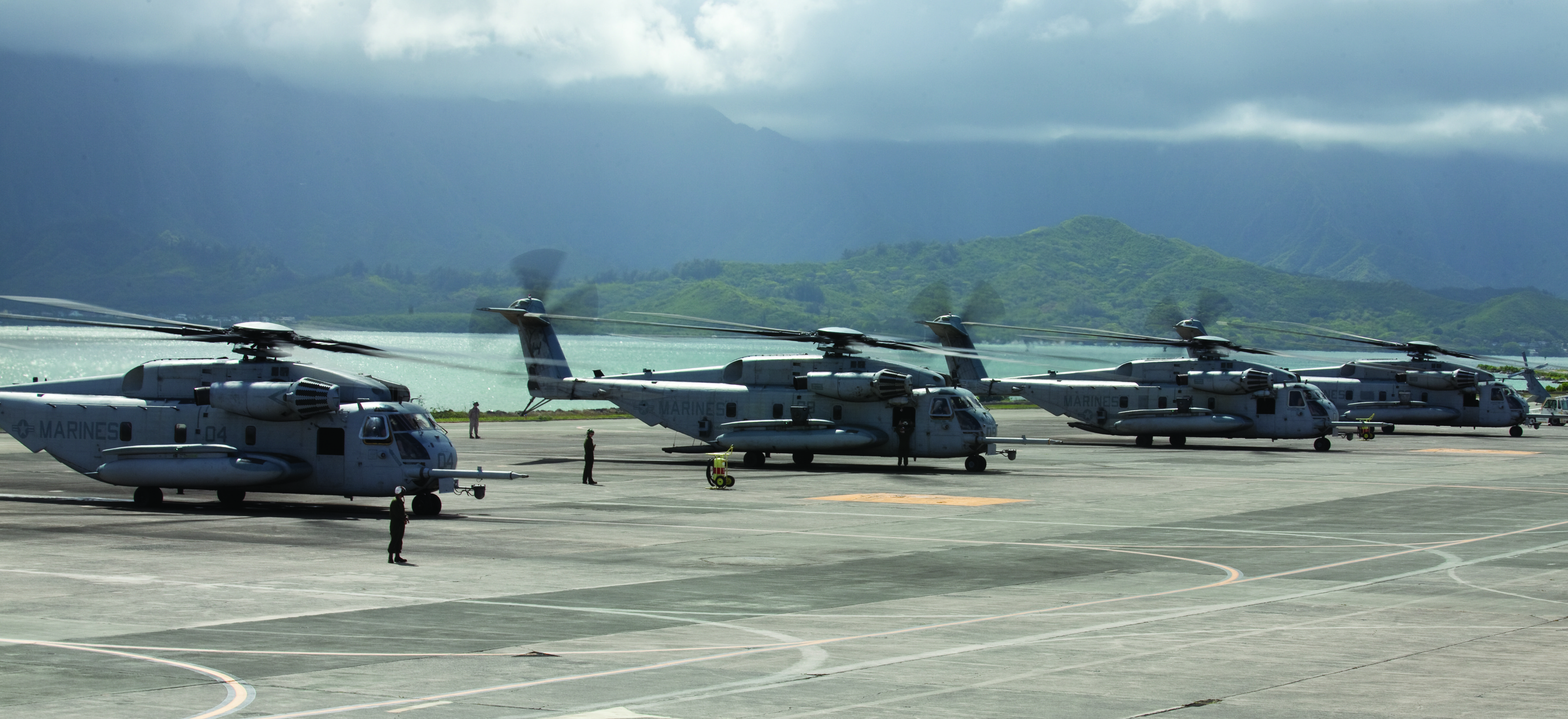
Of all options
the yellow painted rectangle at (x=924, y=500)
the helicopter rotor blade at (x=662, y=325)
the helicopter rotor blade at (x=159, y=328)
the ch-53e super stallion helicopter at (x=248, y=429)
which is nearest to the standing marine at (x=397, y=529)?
the ch-53e super stallion helicopter at (x=248, y=429)

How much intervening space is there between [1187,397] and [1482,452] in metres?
11.2

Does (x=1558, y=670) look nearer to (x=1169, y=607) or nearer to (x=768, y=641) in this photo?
(x=1169, y=607)

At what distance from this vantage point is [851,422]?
43250 millimetres

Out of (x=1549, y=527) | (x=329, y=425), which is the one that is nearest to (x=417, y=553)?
(x=329, y=425)

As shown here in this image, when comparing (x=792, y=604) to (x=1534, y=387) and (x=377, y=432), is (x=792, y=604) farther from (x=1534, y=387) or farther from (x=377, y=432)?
(x=1534, y=387)

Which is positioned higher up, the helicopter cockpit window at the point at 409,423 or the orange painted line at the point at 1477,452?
the helicopter cockpit window at the point at 409,423

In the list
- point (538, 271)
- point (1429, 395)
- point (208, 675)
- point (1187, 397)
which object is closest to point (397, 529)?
point (208, 675)

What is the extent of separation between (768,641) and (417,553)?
9.65m

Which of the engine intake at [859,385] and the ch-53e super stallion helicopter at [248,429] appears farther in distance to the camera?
the engine intake at [859,385]

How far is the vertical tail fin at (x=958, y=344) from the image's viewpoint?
58.2m

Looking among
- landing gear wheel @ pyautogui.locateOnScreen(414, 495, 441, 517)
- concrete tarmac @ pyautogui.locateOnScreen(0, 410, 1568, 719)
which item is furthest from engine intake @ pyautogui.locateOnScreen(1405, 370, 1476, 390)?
landing gear wheel @ pyautogui.locateOnScreen(414, 495, 441, 517)

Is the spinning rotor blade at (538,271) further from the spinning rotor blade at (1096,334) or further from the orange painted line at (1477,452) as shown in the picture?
the orange painted line at (1477,452)

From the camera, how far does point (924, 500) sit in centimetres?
3438

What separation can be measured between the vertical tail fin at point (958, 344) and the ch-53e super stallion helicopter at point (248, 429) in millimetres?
30611
